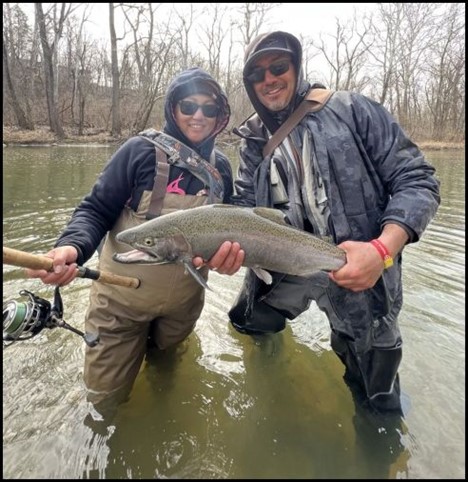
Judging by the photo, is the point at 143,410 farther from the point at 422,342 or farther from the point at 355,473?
the point at 422,342

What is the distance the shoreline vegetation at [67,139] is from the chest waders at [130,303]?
1607cm

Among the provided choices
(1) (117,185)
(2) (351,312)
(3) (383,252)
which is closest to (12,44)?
(1) (117,185)

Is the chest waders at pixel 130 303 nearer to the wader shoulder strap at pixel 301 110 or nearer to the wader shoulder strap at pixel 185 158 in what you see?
the wader shoulder strap at pixel 185 158

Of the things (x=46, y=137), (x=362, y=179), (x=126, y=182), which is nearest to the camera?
(x=362, y=179)

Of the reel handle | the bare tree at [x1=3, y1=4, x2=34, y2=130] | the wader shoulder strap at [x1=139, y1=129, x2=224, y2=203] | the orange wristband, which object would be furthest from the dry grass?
the orange wristband

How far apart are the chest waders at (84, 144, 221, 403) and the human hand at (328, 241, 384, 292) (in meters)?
1.02

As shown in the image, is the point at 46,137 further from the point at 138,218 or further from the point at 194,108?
the point at 138,218

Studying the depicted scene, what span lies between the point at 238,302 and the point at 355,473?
140 cm

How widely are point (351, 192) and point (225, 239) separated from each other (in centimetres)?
78

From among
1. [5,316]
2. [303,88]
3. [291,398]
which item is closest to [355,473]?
[291,398]

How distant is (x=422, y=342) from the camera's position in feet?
12.5

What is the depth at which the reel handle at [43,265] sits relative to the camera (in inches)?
75.0

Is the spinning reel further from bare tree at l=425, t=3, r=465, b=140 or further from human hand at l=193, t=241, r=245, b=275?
bare tree at l=425, t=3, r=465, b=140

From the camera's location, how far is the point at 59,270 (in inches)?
84.0
